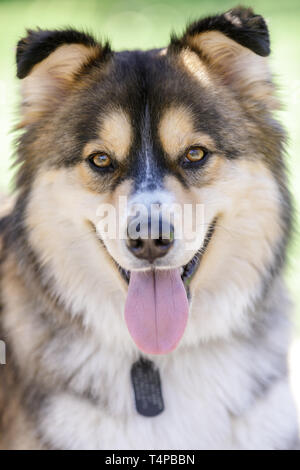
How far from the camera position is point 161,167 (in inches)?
127

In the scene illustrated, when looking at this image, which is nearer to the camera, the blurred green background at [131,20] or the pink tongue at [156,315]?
the pink tongue at [156,315]

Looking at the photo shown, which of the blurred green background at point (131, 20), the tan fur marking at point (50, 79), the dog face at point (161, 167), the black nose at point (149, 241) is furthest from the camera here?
the blurred green background at point (131, 20)

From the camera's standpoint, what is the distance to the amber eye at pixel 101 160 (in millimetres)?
3297

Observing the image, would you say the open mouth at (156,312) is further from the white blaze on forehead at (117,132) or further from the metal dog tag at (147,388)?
the white blaze on forehead at (117,132)

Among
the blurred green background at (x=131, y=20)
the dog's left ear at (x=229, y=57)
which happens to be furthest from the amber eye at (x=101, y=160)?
the blurred green background at (x=131, y=20)

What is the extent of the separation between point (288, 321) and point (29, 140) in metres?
1.73

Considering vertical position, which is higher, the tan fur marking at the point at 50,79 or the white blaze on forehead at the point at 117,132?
the tan fur marking at the point at 50,79

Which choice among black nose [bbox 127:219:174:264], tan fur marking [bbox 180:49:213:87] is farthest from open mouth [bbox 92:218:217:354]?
tan fur marking [bbox 180:49:213:87]

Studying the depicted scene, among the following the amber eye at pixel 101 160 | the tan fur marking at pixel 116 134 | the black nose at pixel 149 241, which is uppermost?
the tan fur marking at pixel 116 134

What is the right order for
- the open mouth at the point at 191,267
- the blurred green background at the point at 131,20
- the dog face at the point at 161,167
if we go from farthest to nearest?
the blurred green background at the point at 131,20
the open mouth at the point at 191,267
the dog face at the point at 161,167

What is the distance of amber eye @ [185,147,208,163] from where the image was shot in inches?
129

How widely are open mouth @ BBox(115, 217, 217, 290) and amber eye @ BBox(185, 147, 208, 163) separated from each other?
0.31 meters

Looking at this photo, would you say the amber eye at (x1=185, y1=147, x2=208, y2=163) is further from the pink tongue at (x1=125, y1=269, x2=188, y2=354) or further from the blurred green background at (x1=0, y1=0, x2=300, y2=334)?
the blurred green background at (x1=0, y1=0, x2=300, y2=334)

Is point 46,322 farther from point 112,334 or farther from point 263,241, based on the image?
point 263,241
